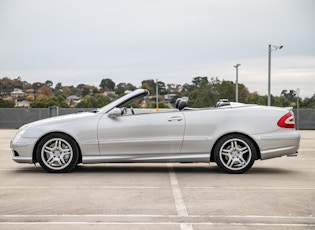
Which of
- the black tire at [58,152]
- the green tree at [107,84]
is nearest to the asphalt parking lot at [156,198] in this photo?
the black tire at [58,152]

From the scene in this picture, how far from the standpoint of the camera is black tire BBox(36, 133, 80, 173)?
925 cm

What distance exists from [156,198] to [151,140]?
263cm

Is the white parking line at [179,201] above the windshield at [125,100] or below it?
below

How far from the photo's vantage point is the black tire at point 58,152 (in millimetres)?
9250

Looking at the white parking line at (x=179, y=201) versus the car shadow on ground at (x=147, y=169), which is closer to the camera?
the white parking line at (x=179, y=201)

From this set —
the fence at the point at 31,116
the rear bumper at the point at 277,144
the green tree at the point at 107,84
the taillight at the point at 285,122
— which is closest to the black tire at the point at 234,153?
the rear bumper at the point at 277,144

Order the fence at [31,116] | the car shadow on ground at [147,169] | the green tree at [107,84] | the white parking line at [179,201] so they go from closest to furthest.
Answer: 1. the white parking line at [179,201]
2. the car shadow on ground at [147,169]
3. the fence at [31,116]
4. the green tree at [107,84]

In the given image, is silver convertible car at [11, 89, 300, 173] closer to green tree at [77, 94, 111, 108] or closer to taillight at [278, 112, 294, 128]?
taillight at [278, 112, 294, 128]

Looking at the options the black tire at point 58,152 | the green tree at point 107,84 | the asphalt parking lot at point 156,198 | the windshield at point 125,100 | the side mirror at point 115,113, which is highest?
the green tree at point 107,84

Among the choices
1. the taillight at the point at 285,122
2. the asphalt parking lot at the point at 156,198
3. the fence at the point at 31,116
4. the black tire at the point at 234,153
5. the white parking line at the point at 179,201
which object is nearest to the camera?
the white parking line at the point at 179,201

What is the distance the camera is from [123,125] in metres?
9.32

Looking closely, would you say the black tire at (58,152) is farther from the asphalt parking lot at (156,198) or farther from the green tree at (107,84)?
the green tree at (107,84)

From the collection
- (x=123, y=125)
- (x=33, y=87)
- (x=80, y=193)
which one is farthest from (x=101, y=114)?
(x=33, y=87)

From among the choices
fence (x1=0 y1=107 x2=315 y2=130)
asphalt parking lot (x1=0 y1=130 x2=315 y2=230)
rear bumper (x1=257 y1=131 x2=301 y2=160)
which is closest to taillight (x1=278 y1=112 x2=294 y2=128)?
rear bumper (x1=257 y1=131 x2=301 y2=160)
